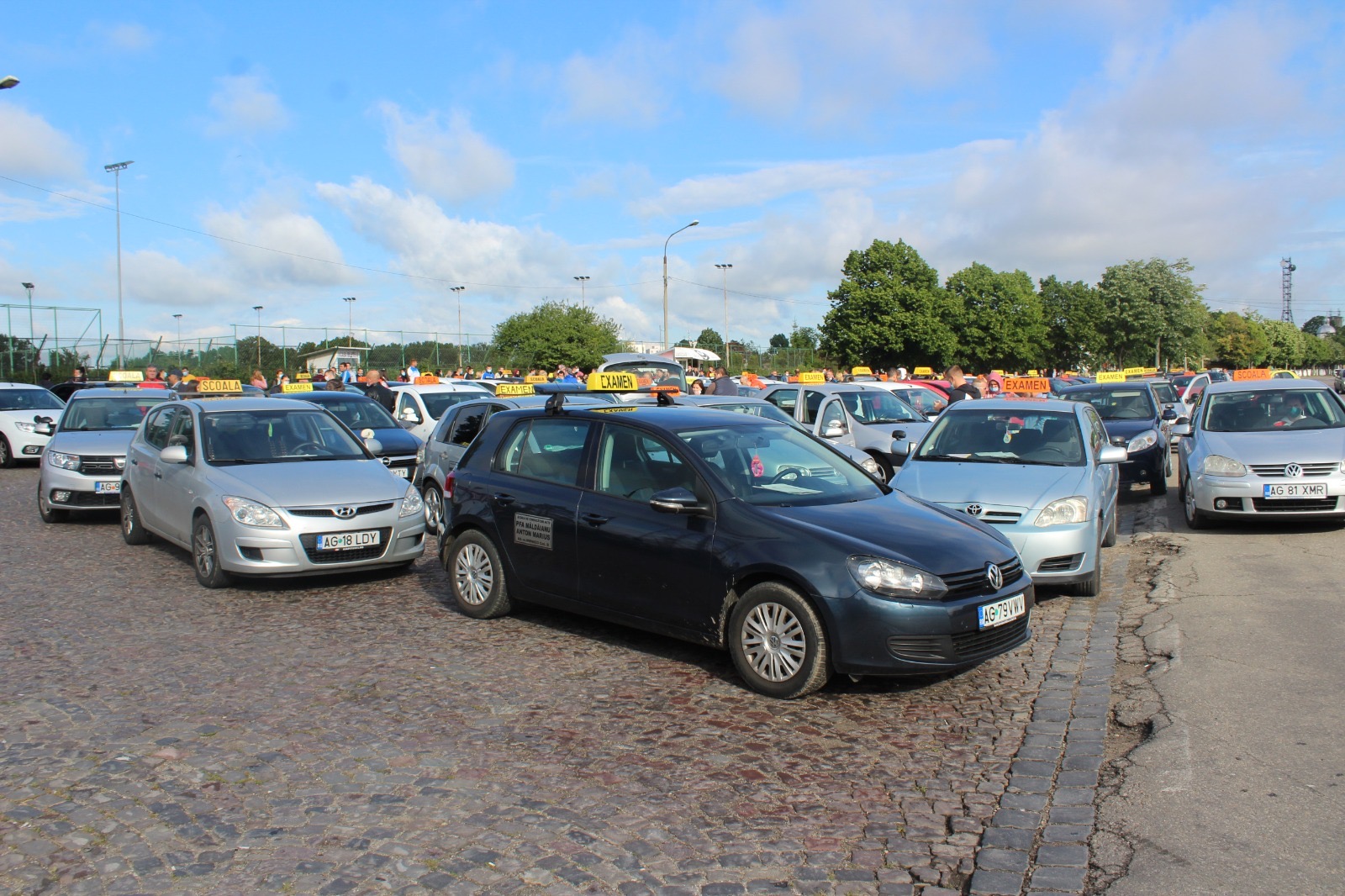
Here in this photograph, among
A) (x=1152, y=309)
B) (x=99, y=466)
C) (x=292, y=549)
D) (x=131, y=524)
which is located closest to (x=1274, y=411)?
(x=292, y=549)

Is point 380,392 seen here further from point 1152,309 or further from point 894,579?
point 1152,309

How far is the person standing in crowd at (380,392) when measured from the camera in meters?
18.9

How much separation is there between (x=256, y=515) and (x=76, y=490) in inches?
222

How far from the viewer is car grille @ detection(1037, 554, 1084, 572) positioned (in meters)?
8.16

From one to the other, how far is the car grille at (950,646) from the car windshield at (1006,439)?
149 inches

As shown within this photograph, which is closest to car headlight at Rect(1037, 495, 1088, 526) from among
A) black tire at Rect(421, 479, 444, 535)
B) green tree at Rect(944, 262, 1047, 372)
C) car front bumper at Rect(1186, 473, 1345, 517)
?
car front bumper at Rect(1186, 473, 1345, 517)

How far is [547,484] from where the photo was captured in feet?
24.3

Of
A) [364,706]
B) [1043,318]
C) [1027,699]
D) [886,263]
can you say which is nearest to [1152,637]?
[1027,699]

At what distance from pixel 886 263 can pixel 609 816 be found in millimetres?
70052

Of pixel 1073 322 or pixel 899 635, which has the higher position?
pixel 1073 322

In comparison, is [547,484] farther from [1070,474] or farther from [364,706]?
[1070,474]

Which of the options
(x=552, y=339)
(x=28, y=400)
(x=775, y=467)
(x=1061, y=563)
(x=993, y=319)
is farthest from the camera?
(x=993, y=319)

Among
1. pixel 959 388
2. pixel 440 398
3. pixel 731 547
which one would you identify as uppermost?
pixel 959 388

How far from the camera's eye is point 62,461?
1316cm
